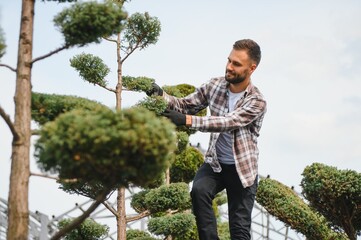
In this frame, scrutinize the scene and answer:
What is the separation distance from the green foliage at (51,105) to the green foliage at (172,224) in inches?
190

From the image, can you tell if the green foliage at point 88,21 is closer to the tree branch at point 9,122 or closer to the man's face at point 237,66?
the tree branch at point 9,122

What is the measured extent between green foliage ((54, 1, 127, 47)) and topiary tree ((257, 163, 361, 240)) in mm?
5383

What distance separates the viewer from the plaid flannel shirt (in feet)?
18.2

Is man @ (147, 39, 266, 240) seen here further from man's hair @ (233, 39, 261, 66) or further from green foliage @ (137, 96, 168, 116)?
green foliage @ (137, 96, 168, 116)

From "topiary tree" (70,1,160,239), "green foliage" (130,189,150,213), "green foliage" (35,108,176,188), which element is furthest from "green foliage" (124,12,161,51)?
"green foliage" (35,108,176,188)

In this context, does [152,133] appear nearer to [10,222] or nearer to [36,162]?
[36,162]

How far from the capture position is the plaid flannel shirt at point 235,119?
219 inches

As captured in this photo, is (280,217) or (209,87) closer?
(209,87)

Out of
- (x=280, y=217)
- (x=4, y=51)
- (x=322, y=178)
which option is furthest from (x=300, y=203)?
(x=4, y=51)

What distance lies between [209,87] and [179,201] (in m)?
3.03

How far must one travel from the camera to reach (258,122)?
19.9 feet

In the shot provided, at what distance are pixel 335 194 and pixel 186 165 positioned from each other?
3589 millimetres

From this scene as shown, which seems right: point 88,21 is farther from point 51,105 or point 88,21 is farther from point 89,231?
point 89,231

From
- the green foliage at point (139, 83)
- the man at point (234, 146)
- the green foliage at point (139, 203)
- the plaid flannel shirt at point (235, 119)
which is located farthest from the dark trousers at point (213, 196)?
the green foliage at point (139, 203)
